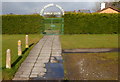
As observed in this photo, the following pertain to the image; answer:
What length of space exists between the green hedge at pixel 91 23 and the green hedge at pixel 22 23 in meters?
3.73

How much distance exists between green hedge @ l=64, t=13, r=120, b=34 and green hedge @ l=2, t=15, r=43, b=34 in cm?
373

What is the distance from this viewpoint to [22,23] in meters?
20.9

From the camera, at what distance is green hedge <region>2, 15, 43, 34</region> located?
20.8 m

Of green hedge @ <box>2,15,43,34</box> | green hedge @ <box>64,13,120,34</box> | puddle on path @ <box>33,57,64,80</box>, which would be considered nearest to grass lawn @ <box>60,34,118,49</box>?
puddle on path @ <box>33,57,64,80</box>

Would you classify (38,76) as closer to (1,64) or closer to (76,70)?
(76,70)

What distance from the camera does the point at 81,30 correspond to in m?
20.6

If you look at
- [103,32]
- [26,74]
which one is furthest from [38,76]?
[103,32]

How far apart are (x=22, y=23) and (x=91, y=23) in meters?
8.97

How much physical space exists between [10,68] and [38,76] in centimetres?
131

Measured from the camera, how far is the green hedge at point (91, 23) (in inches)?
800

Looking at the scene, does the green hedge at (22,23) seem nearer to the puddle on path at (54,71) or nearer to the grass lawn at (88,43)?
the grass lawn at (88,43)

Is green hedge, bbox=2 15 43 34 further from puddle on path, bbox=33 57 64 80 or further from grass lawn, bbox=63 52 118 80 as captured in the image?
grass lawn, bbox=63 52 118 80

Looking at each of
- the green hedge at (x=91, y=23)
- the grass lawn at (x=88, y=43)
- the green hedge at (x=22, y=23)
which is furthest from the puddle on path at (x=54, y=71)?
the green hedge at (x=22, y=23)

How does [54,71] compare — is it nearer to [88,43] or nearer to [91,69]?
[91,69]
